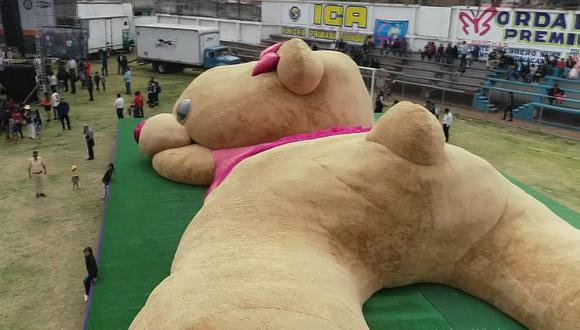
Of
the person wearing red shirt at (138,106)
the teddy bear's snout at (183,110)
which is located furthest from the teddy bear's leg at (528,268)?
the person wearing red shirt at (138,106)

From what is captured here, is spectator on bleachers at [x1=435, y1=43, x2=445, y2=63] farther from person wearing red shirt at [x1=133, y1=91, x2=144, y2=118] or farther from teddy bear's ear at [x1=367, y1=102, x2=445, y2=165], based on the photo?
teddy bear's ear at [x1=367, y1=102, x2=445, y2=165]

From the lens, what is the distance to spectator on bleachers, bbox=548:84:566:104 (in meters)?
20.2

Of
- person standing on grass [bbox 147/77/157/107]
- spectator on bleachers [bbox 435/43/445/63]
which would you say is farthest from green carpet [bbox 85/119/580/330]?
spectator on bleachers [bbox 435/43/445/63]

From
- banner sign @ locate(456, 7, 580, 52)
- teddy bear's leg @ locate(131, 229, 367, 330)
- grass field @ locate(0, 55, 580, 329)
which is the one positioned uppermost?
banner sign @ locate(456, 7, 580, 52)

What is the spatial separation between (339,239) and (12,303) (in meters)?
5.14

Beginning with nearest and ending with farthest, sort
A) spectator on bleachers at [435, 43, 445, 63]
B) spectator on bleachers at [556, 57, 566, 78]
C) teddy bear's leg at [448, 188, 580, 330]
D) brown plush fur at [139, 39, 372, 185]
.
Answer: teddy bear's leg at [448, 188, 580, 330], brown plush fur at [139, 39, 372, 185], spectator on bleachers at [556, 57, 566, 78], spectator on bleachers at [435, 43, 445, 63]

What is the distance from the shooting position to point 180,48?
25.6m

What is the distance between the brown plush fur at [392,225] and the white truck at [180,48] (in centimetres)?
1978

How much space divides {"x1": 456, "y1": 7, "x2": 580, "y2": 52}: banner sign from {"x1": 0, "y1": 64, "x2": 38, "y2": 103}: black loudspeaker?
1845cm

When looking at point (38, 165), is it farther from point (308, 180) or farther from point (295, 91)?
point (308, 180)

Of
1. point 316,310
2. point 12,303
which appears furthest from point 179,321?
point 12,303

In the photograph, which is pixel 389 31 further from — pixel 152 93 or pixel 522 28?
pixel 152 93

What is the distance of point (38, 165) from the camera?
11141mm

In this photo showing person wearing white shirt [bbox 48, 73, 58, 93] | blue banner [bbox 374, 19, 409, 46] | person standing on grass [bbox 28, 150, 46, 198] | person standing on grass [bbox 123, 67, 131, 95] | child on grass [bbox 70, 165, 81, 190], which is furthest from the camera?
blue banner [bbox 374, 19, 409, 46]
